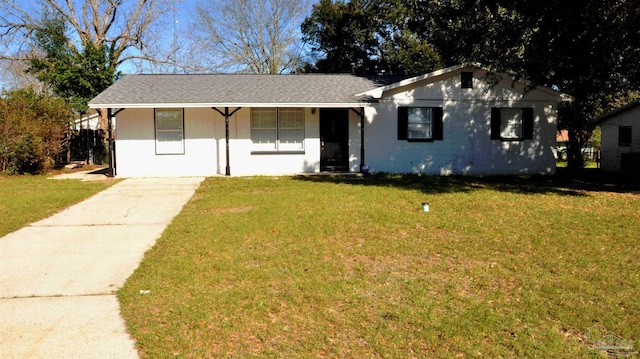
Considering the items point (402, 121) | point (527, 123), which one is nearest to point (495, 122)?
point (527, 123)

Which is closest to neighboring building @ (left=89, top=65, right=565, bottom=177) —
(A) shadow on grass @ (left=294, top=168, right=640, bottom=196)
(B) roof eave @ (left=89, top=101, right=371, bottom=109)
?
(B) roof eave @ (left=89, top=101, right=371, bottom=109)

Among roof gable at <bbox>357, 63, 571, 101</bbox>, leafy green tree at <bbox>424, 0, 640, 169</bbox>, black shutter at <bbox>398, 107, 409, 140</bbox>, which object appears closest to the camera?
leafy green tree at <bbox>424, 0, 640, 169</bbox>

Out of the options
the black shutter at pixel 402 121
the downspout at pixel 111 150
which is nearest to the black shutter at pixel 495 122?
the black shutter at pixel 402 121

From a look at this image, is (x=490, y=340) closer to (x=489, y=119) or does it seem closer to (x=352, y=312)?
(x=352, y=312)

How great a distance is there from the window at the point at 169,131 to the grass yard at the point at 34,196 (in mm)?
2337

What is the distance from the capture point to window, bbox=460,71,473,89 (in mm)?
16337

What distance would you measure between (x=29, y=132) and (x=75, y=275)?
12.8 metres

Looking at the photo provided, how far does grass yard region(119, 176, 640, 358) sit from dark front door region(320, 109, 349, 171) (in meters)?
6.85

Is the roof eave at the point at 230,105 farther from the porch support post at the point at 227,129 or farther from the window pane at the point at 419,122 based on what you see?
the window pane at the point at 419,122

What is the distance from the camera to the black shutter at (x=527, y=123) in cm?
1667

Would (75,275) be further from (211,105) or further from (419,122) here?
(419,122)

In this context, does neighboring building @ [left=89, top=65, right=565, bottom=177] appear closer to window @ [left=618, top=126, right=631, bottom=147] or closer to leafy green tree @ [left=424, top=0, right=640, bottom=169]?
leafy green tree @ [left=424, top=0, right=640, bottom=169]

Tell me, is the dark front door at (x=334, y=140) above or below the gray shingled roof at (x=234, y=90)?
below

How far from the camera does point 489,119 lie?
16656 millimetres
